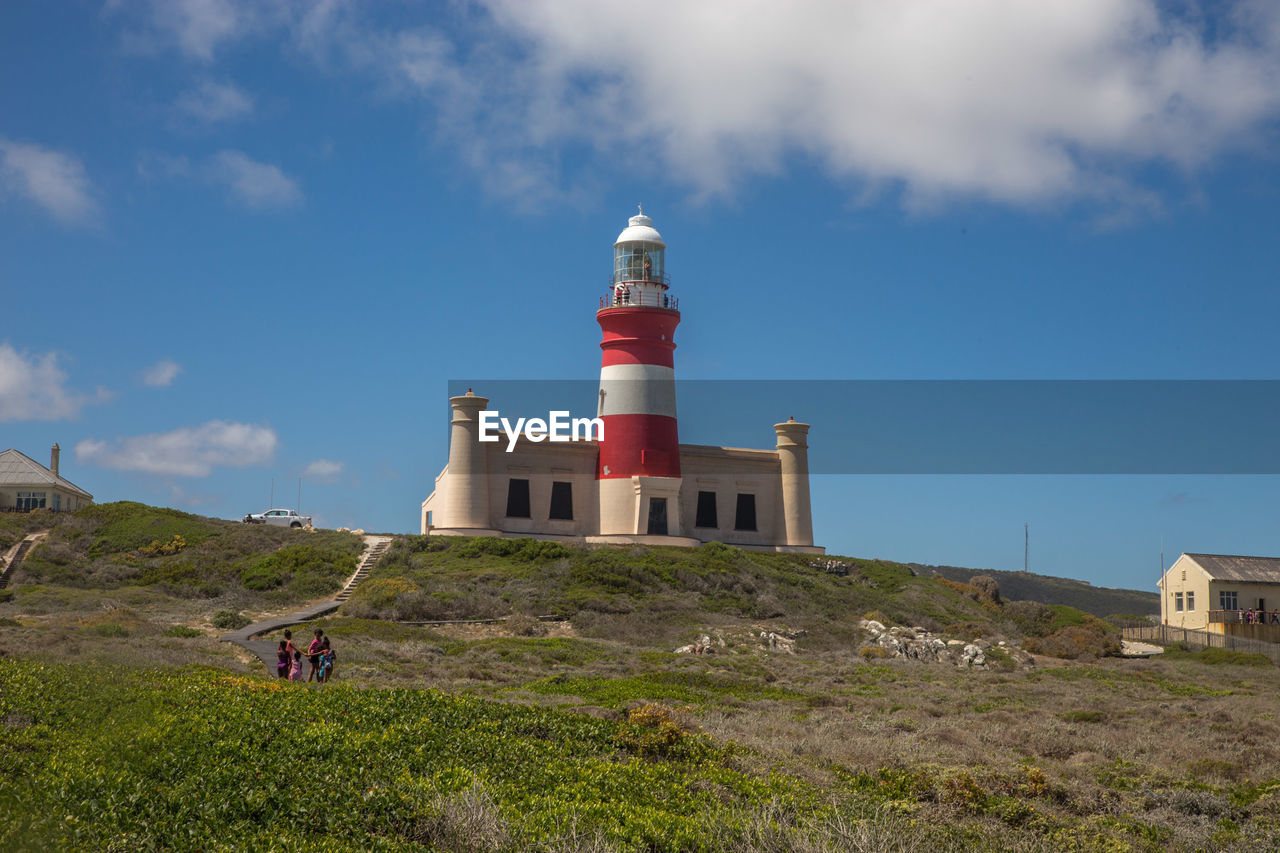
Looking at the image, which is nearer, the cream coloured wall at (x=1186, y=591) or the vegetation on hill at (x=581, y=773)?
the vegetation on hill at (x=581, y=773)

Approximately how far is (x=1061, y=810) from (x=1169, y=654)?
30.3 m

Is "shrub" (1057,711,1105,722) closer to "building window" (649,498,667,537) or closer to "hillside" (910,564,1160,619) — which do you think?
"building window" (649,498,667,537)

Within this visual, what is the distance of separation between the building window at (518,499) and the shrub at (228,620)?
17.9 meters

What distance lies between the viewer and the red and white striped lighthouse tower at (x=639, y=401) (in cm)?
4762

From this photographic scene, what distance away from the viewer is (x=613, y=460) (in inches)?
1900

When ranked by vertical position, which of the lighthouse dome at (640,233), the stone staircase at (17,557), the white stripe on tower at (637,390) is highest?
the lighthouse dome at (640,233)

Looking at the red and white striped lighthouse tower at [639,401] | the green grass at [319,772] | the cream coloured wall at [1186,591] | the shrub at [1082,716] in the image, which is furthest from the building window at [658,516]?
the green grass at [319,772]

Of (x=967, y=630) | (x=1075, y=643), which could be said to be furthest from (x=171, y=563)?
(x=1075, y=643)

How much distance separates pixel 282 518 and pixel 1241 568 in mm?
46180

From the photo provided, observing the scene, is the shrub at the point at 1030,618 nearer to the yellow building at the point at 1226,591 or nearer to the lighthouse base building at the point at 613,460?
the yellow building at the point at 1226,591

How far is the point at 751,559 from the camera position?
4672 cm

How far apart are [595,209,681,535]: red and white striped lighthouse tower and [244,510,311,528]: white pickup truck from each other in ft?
59.3

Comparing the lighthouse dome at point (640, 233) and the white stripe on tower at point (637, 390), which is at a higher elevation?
the lighthouse dome at point (640, 233)

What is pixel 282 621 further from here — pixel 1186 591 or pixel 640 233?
pixel 1186 591
